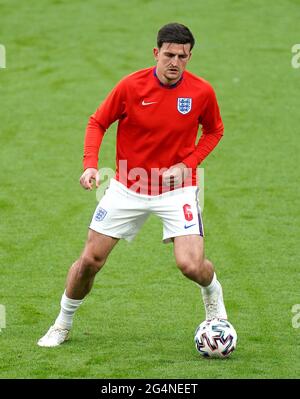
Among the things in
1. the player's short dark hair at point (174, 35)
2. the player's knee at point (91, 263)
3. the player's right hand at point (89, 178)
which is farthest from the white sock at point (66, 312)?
the player's short dark hair at point (174, 35)

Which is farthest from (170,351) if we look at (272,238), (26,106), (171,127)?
(26,106)

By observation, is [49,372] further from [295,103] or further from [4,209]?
[295,103]

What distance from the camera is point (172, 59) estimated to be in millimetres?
8789

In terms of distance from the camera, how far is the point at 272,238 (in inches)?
511

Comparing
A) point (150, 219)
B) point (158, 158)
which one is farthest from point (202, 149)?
point (150, 219)

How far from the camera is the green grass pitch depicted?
9211 millimetres

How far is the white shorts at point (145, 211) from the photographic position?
29.5ft

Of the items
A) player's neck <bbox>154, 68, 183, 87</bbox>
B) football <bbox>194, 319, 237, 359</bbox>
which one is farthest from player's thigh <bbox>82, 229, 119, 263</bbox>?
player's neck <bbox>154, 68, 183, 87</bbox>

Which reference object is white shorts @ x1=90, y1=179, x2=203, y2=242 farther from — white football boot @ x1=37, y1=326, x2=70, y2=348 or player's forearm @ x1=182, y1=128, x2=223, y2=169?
white football boot @ x1=37, y1=326, x2=70, y2=348

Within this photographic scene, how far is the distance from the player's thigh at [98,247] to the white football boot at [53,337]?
758mm

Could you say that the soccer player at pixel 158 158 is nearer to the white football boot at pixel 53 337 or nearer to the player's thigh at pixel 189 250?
the player's thigh at pixel 189 250

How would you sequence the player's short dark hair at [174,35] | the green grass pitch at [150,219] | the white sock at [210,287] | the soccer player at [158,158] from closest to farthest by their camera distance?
the player's short dark hair at [174,35], the soccer player at [158,158], the white sock at [210,287], the green grass pitch at [150,219]

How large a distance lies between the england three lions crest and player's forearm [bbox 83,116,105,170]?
662mm

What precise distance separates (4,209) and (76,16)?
9395 mm
